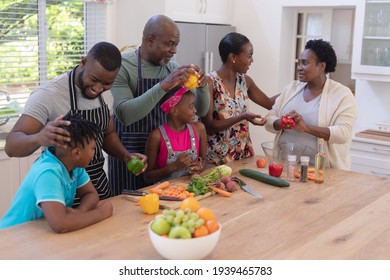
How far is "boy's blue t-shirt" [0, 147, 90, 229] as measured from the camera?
1.68m

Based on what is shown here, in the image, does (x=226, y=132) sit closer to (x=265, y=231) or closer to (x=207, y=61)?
(x=265, y=231)

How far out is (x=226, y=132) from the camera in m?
2.73

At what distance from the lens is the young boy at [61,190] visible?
1.66 metres

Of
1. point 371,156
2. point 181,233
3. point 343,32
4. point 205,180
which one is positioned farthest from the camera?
point 343,32

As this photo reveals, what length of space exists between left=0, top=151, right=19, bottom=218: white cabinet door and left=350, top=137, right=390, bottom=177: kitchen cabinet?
102 inches

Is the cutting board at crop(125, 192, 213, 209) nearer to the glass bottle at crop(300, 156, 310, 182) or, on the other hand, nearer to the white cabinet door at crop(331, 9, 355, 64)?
the glass bottle at crop(300, 156, 310, 182)

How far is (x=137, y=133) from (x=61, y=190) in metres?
0.85

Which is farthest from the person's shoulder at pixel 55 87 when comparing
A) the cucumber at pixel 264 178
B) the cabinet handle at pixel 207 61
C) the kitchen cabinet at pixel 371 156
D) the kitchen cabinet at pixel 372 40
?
the kitchen cabinet at pixel 372 40

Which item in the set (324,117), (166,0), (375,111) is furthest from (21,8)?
(375,111)

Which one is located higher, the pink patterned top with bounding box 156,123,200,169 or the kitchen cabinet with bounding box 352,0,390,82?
the kitchen cabinet with bounding box 352,0,390,82

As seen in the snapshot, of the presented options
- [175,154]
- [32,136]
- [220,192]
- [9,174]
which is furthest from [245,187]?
[9,174]

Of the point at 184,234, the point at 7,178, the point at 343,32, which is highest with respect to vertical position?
the point at 343,32

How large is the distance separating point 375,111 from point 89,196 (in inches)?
129

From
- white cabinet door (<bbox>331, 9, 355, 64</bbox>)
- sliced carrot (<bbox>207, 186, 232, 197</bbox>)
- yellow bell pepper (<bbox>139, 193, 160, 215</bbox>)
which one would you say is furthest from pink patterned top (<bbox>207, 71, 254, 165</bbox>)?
white cabinet door (<bbox>331, 9, 355, 64</bbox>)
